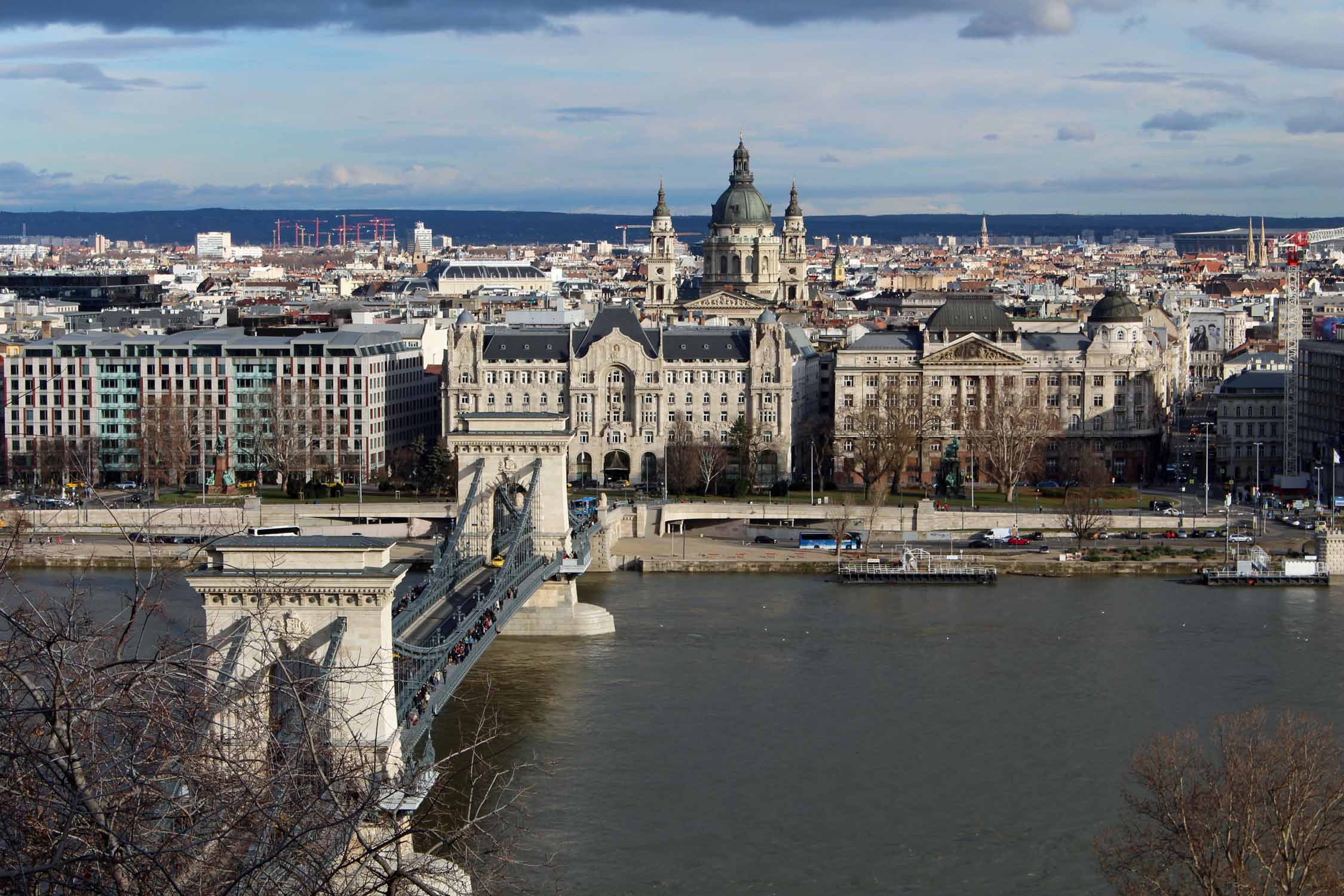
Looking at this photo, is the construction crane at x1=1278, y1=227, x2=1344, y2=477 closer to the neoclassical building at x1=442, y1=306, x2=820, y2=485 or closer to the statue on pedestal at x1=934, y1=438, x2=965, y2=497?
the statue on pedestal at x1=934, y1=438, x2=965, y2=497

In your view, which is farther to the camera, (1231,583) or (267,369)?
(267,369)

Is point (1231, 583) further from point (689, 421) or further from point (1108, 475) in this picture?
point (689, 421)

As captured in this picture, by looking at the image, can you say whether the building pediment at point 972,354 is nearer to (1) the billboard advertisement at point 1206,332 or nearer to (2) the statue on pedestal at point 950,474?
(2) the statue on pedestal at point 950,474

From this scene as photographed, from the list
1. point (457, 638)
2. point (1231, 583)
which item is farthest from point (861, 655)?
point (1231, 583)

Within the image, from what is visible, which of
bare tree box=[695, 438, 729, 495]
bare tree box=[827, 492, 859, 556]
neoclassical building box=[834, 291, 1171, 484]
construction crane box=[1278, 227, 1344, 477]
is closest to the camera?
bare tree box=[827, 492, 859, 556]

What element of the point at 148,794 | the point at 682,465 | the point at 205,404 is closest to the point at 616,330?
the point at 682,465

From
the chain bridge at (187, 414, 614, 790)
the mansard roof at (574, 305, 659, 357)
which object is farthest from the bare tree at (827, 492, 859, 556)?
the mansard roof at (574, 305, 659, 357)
